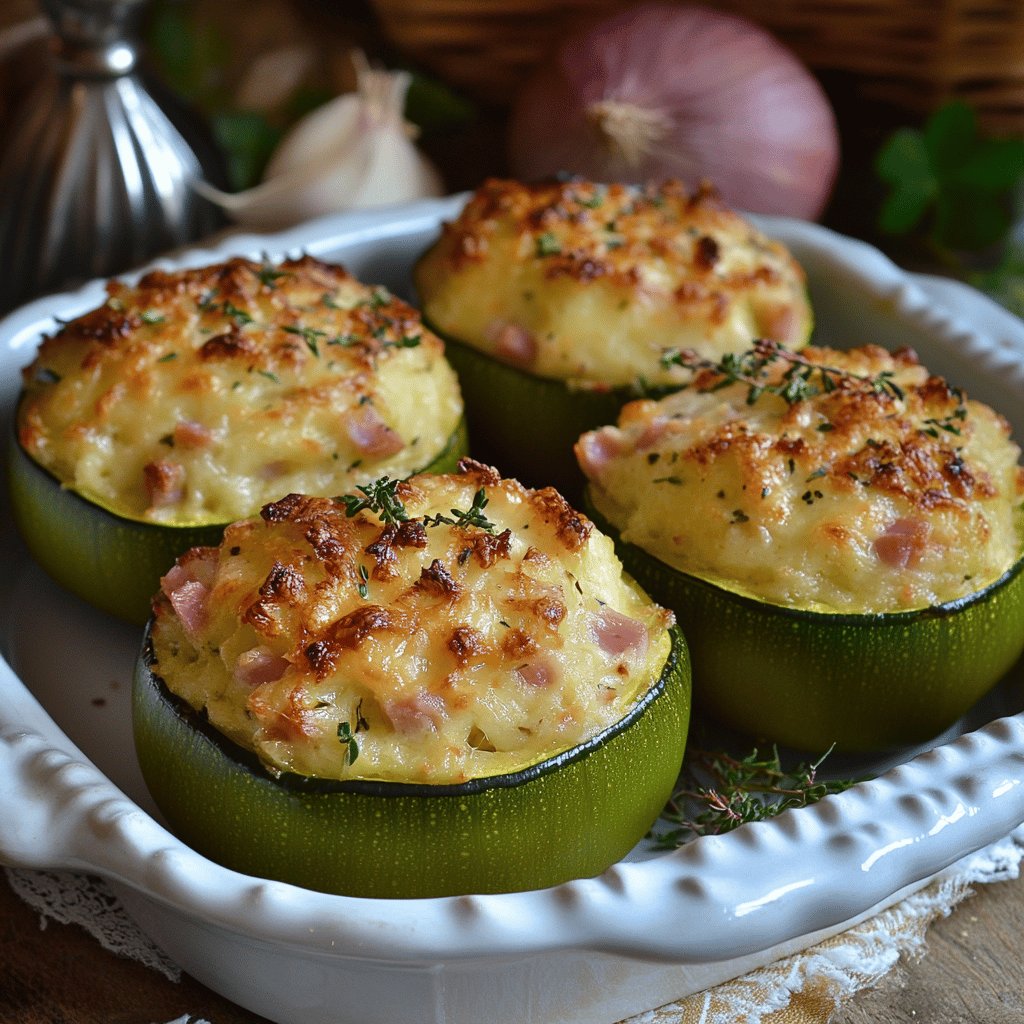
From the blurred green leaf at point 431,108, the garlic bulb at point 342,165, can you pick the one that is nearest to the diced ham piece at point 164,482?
the garlic bulb at point 342,165

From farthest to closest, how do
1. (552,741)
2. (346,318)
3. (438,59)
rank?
(438,59), (346,318), (552,741)

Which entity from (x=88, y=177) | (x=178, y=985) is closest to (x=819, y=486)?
(x=178, y=985)

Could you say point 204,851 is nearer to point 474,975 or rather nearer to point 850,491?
point 474,975

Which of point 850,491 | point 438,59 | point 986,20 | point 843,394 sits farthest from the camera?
point 438,59

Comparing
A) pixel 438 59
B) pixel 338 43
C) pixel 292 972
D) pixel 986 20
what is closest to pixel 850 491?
pixel 292 972

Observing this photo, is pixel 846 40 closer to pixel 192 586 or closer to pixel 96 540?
pixel 96 540
